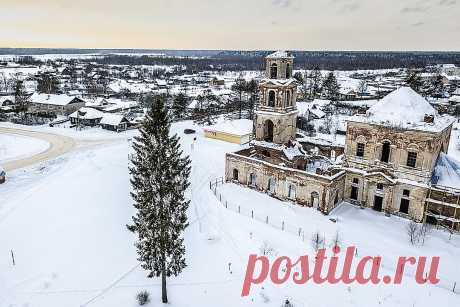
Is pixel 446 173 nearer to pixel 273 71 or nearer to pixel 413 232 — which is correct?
pixel 413 232

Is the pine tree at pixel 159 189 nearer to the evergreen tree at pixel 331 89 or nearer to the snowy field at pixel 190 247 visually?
the snowy field at pixel 190 247

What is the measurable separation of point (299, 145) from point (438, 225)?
12790mm

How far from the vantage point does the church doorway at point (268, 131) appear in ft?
111

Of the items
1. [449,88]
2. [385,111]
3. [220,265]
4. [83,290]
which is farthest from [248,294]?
[449,88]

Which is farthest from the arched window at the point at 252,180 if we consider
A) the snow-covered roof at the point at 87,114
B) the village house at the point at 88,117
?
the snow-covered roof at the point at 87,114

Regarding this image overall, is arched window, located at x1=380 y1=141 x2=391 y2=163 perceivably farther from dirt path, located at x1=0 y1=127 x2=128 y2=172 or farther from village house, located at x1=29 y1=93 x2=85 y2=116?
village house, located at x1=29 y1=93 x2=85 y2=116

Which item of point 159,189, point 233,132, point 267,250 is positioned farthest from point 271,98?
point 159,189

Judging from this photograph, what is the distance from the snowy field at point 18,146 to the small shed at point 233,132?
2197cm

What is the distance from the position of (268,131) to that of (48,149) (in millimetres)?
29729

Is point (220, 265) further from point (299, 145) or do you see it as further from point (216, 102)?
point (216, 102)

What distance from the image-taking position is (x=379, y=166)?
2733 centimetres

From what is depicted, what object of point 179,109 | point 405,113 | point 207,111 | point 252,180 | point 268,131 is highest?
point 405,113

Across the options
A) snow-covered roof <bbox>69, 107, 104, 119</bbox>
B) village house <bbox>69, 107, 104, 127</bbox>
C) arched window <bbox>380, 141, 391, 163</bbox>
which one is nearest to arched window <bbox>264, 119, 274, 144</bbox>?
arched window <bbox>380, 141, 391, 163</bbox>

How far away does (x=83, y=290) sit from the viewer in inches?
739
